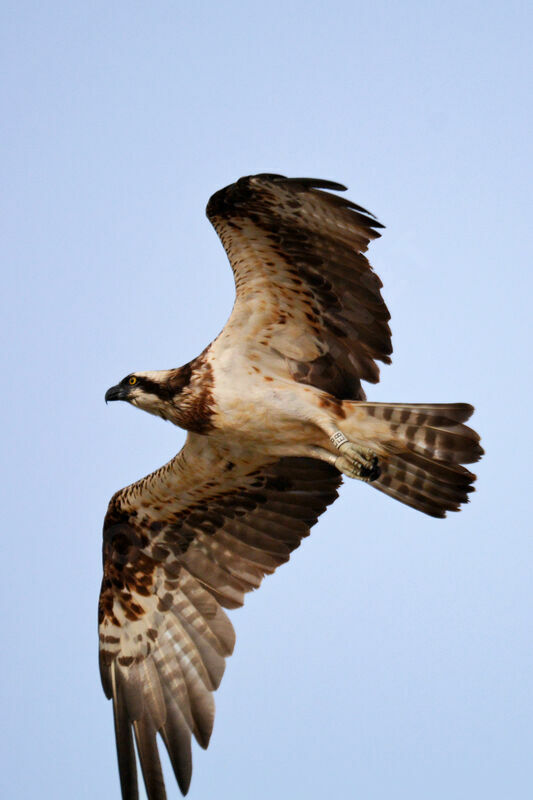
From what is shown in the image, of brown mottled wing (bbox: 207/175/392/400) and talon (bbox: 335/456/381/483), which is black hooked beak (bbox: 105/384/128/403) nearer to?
brown mottled wing (bbox: 207/175/392/400)

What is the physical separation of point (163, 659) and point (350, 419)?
2673 millimetres

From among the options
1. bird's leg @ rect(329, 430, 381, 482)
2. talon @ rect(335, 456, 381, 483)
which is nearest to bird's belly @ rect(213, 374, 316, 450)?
bird's leg @ rect(329, 430, 381, 482)

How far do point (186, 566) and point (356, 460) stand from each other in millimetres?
2126

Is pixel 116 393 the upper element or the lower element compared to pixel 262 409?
upper

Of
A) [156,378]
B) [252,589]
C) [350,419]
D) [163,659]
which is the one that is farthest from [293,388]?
[163,659]

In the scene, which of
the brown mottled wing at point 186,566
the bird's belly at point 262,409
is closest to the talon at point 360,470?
the bird's belly at point 262,409

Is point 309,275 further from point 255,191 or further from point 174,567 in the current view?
point 174,567

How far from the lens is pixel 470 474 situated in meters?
8.75

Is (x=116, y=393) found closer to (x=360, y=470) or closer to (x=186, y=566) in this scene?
(x=186, y=566)

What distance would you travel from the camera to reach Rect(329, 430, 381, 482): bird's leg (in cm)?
893

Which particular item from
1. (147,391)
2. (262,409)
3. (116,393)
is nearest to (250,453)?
(262,409)

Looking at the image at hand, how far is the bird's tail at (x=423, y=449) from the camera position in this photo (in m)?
8.75

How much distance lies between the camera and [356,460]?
895 centimetres

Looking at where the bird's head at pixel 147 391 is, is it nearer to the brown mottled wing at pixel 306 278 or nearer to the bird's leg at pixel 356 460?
the brown mottled wing at pixel 306 278
